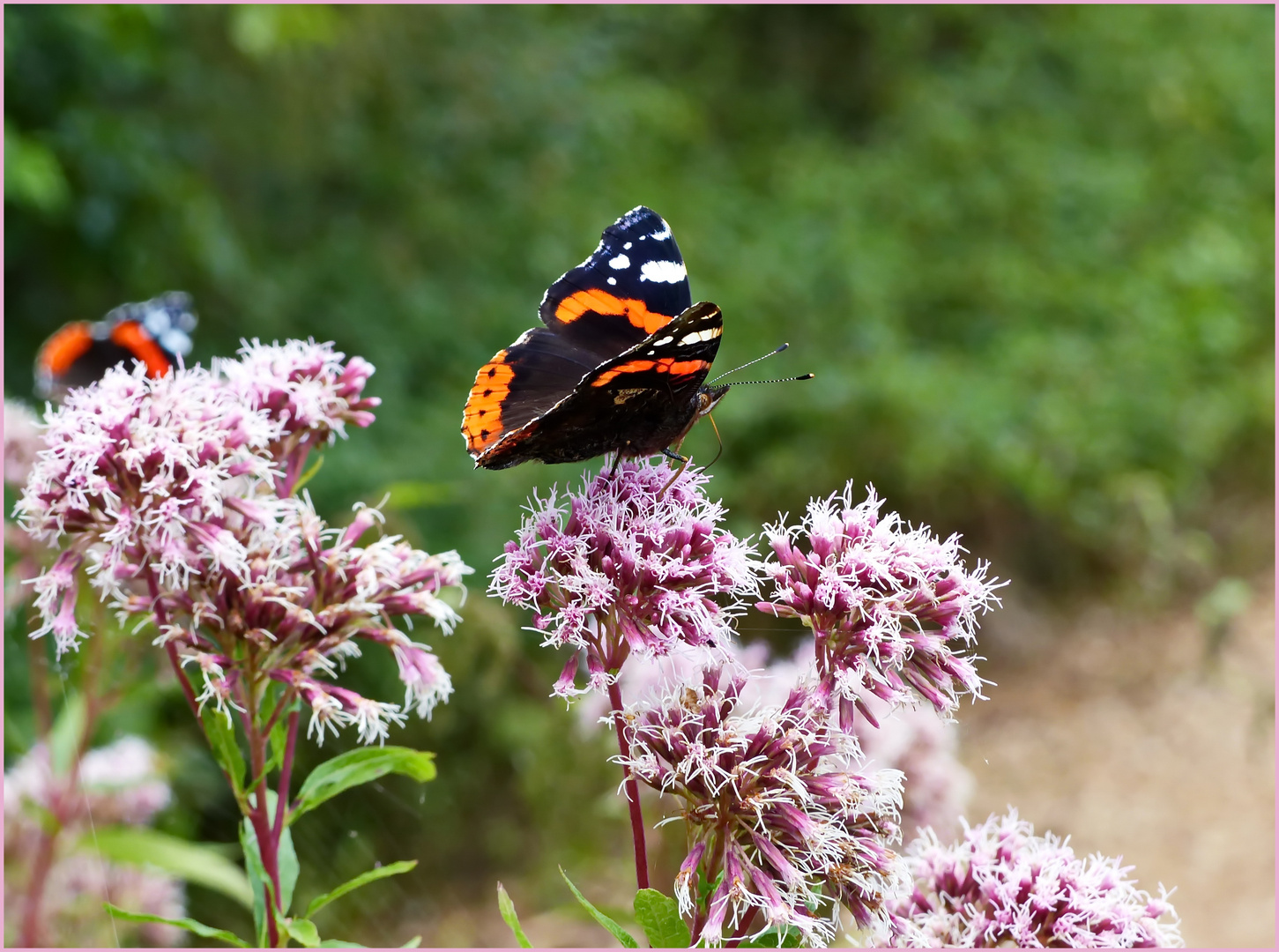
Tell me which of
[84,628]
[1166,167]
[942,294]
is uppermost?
[1166,167]

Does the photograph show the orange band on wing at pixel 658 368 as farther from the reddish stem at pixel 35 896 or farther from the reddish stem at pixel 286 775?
the reddish stem at pixel 35 896

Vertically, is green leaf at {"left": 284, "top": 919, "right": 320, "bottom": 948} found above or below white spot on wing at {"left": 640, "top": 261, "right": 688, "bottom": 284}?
below

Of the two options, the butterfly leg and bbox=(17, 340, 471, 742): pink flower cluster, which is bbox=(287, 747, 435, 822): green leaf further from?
the butterfly leg

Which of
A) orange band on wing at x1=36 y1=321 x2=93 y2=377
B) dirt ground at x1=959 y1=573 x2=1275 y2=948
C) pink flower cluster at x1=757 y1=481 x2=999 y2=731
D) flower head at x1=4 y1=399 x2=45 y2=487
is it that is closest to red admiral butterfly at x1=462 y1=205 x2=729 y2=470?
pink flower cluster at x1=757 y1=481 x2=999 y2=731

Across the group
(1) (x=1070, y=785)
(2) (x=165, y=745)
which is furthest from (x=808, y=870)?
(1) (x=1070, y=785)

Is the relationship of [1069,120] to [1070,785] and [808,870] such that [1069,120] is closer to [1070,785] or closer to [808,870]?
[1070,785]

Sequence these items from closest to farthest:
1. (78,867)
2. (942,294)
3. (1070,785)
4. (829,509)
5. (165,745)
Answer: (829,509) → (78,867) → (165,745) → (1070,785) → (942,294)
